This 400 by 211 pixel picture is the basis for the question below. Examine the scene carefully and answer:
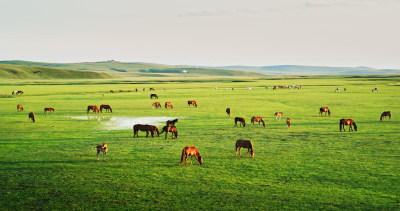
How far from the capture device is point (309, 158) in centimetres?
1877

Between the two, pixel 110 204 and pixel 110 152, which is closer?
pixel 110 204

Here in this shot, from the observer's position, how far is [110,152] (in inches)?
789

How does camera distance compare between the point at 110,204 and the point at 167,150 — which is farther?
the point at 167,150

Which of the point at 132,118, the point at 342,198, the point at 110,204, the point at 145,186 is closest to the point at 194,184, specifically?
the point at 145,186

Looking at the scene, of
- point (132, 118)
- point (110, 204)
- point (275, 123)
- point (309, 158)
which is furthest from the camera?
point (132, 118)

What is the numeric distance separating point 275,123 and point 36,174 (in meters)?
23.1

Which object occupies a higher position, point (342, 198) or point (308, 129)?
point (308, 129)

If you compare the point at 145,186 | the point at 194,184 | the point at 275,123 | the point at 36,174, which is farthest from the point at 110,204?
the point at 275,123

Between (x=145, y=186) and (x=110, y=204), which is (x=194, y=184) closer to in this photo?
(x=145, y=186)

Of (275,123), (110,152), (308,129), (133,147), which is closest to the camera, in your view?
(110,152)

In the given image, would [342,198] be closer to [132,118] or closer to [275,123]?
[275,123]

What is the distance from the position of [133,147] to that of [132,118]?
52.9 ft

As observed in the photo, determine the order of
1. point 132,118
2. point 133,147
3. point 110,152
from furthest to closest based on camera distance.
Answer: point 132,118, point 133,147, point 110,152

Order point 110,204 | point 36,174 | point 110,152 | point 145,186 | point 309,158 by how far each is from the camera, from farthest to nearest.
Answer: point 110,152, point 309,158, point 36,174, point 145,186, point 110,204
